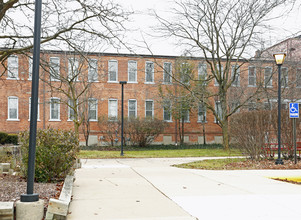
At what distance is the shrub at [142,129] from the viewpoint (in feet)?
94.4

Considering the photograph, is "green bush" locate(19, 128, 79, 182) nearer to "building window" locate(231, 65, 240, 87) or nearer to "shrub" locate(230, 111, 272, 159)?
"shrub" locate(230, 111, 272, 159)

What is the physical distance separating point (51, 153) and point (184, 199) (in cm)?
300

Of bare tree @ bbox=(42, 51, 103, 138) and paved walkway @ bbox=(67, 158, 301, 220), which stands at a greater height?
bare tree @ bbox=(42, 51, 103, 138)

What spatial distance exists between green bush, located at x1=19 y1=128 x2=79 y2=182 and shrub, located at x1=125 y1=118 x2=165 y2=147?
67.6 ft

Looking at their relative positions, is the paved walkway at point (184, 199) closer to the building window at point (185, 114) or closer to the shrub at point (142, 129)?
the shrub at point (142, 129)

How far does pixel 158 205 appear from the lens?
6238mm

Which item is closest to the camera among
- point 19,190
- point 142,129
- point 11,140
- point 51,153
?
point 19,190

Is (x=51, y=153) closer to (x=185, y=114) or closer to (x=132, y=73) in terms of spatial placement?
(x=185, y=114)

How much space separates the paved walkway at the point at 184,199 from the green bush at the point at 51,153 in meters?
0.66

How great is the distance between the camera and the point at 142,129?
2883 centimetres

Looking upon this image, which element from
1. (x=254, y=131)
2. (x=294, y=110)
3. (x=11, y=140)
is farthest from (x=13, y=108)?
(x=294, y=110)

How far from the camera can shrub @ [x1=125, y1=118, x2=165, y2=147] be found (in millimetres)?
28781

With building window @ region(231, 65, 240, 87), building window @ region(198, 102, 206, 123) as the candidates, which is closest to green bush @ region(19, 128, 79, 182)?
building window @ region(231, 65, 240, 87)

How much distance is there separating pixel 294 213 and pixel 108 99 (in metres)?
29.3
